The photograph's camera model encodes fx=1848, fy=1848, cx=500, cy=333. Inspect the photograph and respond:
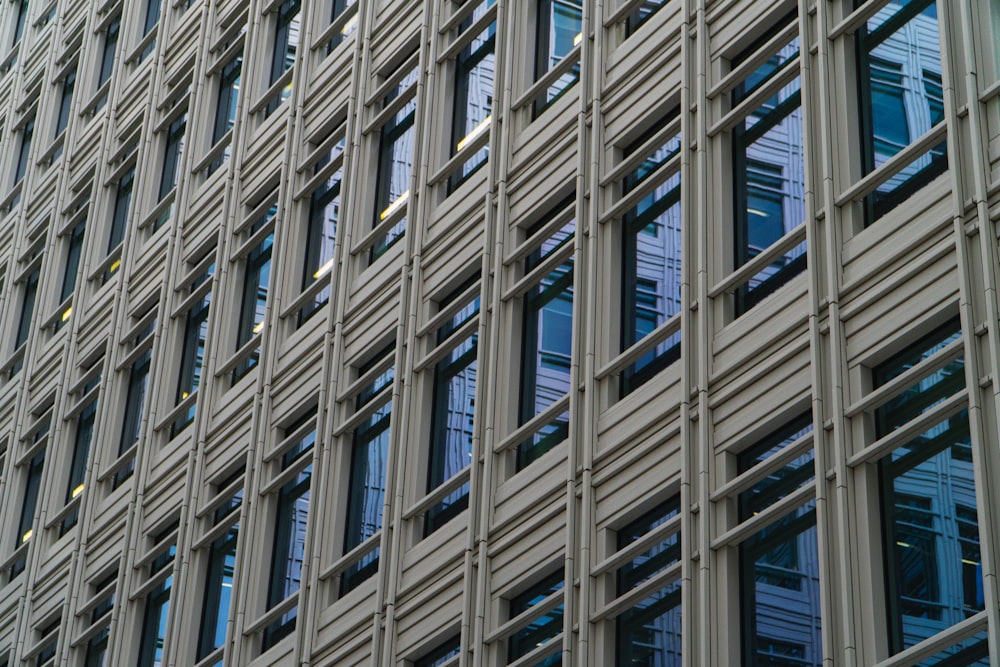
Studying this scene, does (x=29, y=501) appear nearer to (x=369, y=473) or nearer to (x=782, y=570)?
(x=369, y=473)

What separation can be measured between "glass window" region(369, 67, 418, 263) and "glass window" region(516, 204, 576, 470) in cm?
413

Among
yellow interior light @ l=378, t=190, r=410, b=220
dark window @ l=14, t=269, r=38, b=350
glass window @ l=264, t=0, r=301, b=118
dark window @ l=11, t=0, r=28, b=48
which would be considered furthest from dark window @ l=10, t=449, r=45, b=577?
dark window @ l=11, t=0, r=28, b=48

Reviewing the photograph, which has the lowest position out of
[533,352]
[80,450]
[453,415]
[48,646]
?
[48,646]

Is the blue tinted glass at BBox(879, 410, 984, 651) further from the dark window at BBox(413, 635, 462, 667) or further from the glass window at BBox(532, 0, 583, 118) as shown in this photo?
the glass window at BBox(532, 0, 583, 118)

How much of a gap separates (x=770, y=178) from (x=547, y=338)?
4027mm

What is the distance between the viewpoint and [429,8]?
29.6 metres

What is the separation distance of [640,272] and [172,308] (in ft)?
43.1

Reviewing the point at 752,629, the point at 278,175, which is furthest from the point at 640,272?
the point at 278,175

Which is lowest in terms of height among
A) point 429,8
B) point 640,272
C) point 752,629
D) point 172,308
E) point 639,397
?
point 752,629

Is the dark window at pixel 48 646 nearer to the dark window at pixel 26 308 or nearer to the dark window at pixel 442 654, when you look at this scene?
the dark window at pixel 26 308

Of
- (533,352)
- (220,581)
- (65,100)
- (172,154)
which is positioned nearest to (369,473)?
(533,352)

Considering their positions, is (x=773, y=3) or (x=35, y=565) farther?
(x=35, y=565)

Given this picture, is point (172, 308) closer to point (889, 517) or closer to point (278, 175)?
point (278, 175)

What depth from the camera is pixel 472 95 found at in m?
28.5
